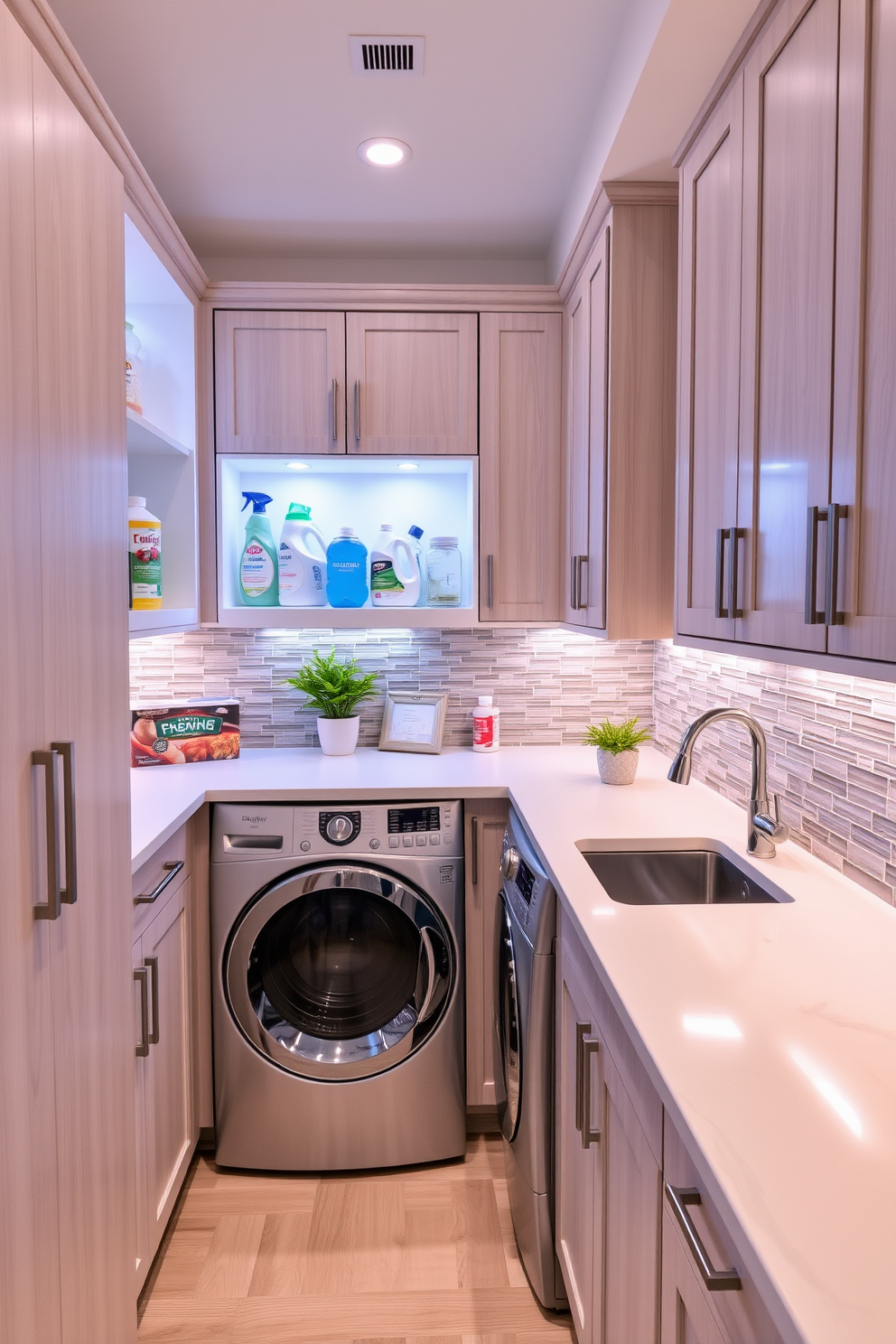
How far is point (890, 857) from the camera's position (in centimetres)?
128

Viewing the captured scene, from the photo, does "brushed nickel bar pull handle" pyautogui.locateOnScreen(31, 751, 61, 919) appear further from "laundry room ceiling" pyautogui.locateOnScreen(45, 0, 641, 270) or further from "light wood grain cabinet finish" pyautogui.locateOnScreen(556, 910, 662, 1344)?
"laundry room ceiling" pyautogui.locateOnScreen(45, 0, 641, 270)

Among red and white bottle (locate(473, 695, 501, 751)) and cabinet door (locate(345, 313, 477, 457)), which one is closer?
cabinet door (locate(345, 313, 477, 457))

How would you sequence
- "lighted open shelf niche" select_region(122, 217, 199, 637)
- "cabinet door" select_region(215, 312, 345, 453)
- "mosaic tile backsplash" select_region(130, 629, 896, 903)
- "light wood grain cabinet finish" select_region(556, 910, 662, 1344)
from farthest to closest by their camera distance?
1. "mosaic tile backsplash" select_region(130, 629, 896, 903)
2. "cabinet door" select_region(215, 312, 345, 453)
3. "lighted open shelf niche" select_region(122, 217, 199, 637)
4. "light wood grain cabinet finish" select_region(556, 910, 662, 1344)

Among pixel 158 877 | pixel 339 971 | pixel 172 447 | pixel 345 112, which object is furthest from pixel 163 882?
pixel 345 112

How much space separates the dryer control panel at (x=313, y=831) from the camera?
82.1 inches

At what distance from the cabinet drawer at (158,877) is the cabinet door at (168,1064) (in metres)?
0.03

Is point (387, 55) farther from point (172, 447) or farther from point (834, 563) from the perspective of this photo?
point (834, 563)

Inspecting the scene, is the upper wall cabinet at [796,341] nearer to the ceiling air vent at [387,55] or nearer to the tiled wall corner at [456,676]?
the ceiling air vent at [387,55]

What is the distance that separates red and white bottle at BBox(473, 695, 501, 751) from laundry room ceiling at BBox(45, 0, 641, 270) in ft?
4.89

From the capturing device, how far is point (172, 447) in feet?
7.34

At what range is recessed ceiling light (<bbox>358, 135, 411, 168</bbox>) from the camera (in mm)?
2041

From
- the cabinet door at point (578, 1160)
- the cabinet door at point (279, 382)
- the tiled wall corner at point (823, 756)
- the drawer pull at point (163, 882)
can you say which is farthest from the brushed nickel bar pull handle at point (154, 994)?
the cabinet door at point (279, 382)

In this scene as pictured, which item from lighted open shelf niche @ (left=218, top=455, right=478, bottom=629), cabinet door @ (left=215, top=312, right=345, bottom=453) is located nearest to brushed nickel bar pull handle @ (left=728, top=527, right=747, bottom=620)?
lighted open shelf niche @ (left=218, top=455, right=478, bottom=629)

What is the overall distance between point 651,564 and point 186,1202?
6.42ft
